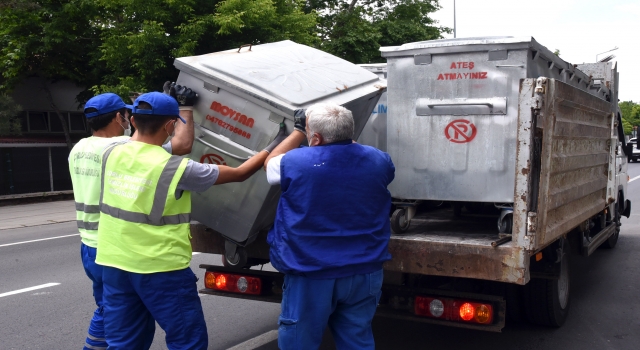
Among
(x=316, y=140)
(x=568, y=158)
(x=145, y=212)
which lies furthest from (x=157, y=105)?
(x=568, y=158)

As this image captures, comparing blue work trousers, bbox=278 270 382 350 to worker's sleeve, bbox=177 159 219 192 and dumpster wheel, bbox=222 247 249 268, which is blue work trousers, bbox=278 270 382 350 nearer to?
worker's sleeve, bbox=177 159 219 192

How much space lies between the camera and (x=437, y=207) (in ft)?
17.6

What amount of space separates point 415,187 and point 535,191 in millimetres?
901

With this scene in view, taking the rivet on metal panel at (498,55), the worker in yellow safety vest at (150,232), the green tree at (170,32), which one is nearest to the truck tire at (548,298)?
the rivet on metal panel at (498,55)

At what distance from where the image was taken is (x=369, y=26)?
78.0ft

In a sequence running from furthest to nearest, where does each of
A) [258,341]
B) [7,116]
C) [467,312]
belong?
[7,116]
[258,341]
[467,312]

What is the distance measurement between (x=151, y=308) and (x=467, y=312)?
179 centimetres

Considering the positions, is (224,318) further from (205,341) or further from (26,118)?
(26,118)

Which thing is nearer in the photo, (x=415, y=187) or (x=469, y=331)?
(x=415, y=187)

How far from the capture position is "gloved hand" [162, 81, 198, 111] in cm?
379

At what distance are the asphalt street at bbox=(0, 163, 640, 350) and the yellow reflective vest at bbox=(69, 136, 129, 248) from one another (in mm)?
1540

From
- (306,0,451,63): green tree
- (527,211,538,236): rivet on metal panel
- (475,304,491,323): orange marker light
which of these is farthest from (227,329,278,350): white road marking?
(306,0,451,63): green tree

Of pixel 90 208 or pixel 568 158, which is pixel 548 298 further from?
pixel 90 208

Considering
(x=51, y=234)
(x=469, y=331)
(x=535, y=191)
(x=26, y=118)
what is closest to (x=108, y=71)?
(x=26, y=118)
